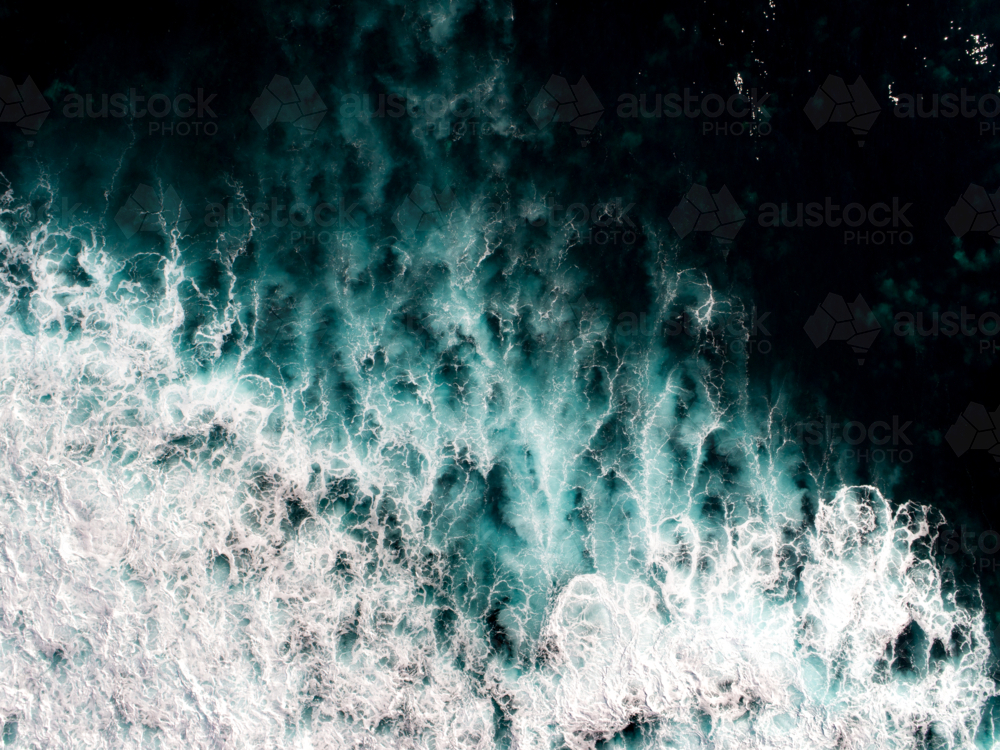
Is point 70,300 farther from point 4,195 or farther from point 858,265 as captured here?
point 858,265

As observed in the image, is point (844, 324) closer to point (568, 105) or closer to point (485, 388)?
point (568, 105)

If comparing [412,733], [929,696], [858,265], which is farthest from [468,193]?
[929,696]

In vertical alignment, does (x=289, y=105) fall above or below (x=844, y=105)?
below

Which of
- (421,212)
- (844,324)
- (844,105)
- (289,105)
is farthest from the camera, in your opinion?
(289,105)

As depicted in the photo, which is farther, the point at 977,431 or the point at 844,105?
the point at 844,105

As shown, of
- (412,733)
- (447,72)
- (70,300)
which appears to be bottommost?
(412,733)

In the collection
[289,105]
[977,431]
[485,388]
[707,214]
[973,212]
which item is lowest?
[977,431]

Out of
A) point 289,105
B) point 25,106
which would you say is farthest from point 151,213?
point 289,105

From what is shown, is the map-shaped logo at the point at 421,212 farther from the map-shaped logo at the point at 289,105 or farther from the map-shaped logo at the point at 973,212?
the map-shaped logo at the point at 973,212
